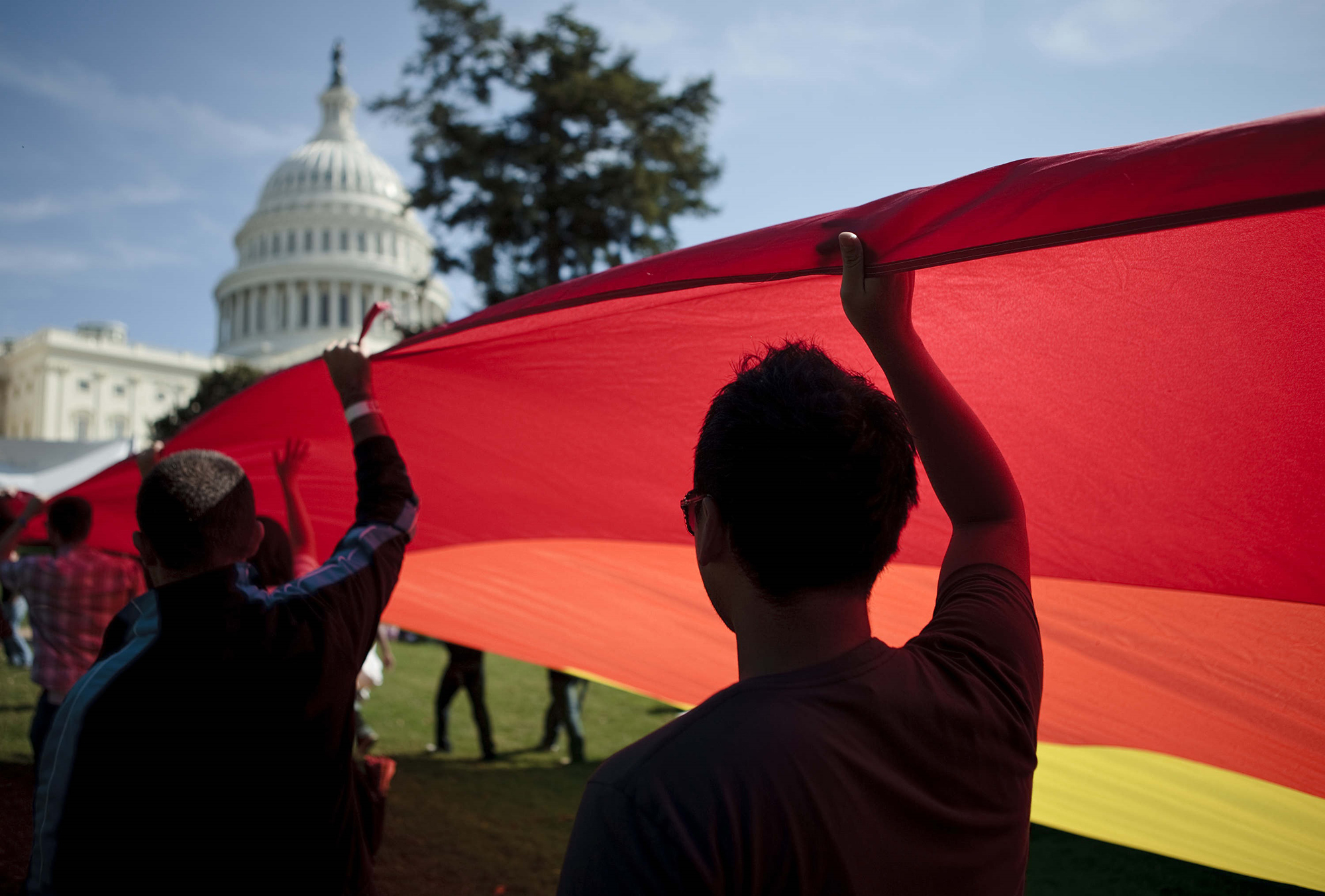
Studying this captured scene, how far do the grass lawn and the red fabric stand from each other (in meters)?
2.01

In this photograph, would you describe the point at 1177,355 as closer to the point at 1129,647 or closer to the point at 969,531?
the point at 969,531

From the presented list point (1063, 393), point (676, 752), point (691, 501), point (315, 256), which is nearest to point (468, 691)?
point (1063, 393)

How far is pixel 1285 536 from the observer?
2230 millimetres

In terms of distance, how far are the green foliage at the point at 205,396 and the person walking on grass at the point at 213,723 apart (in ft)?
148

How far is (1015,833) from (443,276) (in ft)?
72.9

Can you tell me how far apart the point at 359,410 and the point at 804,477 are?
1.54 m

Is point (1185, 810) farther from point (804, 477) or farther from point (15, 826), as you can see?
point (15, 826)

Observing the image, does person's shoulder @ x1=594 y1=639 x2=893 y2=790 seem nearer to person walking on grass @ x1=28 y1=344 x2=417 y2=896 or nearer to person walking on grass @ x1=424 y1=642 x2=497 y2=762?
person walking on grass @ x1=28 y1=344 x2=417 y2=896

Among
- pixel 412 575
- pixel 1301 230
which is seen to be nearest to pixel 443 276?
pixel 412 575

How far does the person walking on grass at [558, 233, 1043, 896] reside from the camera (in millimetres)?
924

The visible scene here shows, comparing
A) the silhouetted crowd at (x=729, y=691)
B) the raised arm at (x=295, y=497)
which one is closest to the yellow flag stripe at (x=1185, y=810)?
the silhouetted crowd at (x=729, y=691)

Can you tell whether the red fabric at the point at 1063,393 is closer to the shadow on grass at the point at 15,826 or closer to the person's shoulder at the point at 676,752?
the person's shoulder at the point at 676,752

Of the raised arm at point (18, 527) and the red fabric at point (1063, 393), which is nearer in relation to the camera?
the red fabric at point (1063, 393)

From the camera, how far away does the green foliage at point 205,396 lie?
43562 mm
